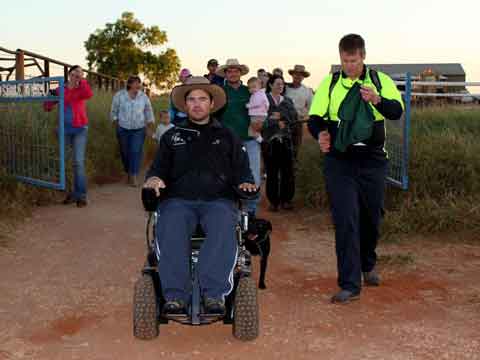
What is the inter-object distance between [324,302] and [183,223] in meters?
1.46

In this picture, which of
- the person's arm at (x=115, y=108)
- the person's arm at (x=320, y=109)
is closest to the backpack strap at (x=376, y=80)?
the person's arm at (x=320, y=109)

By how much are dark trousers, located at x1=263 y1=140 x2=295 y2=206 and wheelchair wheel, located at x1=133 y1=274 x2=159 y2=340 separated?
4.87 metres

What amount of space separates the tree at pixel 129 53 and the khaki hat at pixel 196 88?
39971 millimetres

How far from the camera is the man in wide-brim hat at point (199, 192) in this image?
3.94 m

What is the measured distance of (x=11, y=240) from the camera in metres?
7.15

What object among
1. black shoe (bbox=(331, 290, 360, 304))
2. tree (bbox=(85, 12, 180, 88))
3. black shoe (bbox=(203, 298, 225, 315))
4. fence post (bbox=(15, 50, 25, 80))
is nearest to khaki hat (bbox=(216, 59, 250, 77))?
black shoe (bbox=(331, 290, 360, 304))

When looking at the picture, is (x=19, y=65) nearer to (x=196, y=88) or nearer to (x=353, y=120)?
(x=196, y=88)

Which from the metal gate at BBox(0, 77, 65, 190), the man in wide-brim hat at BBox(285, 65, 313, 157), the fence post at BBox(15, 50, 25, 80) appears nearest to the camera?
the metal gate at BBox(0, 77, 65, 190)

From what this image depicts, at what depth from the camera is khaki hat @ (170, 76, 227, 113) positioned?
4.78m

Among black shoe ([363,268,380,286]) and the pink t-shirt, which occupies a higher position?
the pink t-shirt

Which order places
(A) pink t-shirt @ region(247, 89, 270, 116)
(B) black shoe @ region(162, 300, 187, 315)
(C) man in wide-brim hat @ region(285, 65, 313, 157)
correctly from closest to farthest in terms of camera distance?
(B) black shoe @ region(162, 300, 187, 315) < (A) pink t-shirt @ region(247, 89, 270, 116) < (C) man in wide-brim hat @ region(285, 65, 313, 157)

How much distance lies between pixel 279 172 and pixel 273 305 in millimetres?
4109

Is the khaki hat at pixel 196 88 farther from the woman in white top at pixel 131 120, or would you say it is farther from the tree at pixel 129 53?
the tree at pixel 129 53

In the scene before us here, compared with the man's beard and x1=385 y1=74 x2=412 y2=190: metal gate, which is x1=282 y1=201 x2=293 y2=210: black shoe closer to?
x1=385 y1=74 x2=412 y2=190: metal gate
